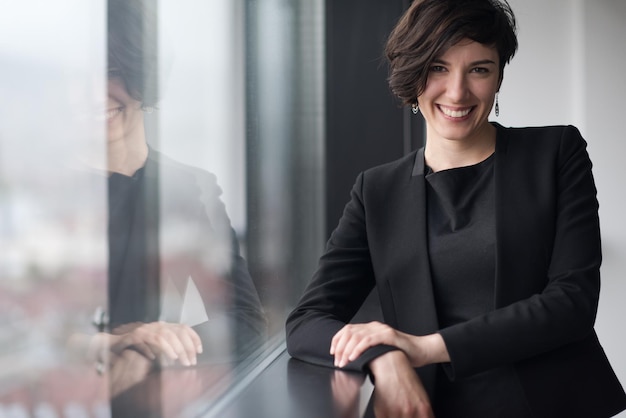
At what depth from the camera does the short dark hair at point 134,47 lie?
100 cm

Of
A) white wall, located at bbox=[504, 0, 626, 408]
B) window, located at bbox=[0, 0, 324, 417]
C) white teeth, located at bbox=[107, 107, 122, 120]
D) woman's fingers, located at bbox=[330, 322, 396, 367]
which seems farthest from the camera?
white wall, located at bbox=[504, 0, 626, 408]

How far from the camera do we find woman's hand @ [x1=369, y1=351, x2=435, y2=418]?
1.33 metres

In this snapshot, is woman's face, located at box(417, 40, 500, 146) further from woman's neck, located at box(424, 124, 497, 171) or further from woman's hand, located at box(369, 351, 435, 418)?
woman's hand, located at box(369, 351, 435, 418)

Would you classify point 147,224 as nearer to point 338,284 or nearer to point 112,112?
point 112,112

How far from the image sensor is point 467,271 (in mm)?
1609

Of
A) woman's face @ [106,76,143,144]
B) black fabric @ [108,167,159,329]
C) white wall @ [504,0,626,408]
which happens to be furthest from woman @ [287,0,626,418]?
white wall @ [504,0,626,408]

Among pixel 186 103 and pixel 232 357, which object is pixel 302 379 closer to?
pixel 232 357

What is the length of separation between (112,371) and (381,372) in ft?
1.80

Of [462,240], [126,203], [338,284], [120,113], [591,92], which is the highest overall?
[591,92]

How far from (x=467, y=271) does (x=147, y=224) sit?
0.74 m

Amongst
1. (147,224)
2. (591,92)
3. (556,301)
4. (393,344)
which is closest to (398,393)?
(393,344)

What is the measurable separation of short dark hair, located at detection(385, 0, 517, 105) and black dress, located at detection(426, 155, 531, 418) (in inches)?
9.0

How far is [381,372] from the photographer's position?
1.38 m

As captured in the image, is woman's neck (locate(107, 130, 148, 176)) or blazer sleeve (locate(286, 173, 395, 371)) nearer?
woman's neck (locate(107, 130, 148, 176))
